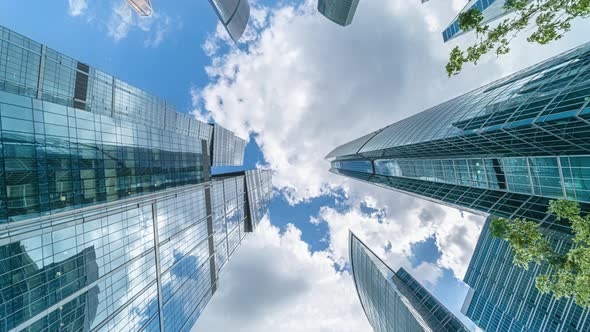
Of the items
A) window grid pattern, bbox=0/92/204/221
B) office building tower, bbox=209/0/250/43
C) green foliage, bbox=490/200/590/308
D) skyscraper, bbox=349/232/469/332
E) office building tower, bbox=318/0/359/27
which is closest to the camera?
green foliage, bbox=490/200/590/308

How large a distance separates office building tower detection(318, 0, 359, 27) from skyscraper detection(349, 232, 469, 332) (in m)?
151

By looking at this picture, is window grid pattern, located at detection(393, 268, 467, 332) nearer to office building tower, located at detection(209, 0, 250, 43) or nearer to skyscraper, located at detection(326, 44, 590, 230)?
skyscraper, located at detection(326, 44, 590, 230)

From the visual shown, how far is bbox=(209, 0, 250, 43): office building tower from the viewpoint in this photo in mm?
111812

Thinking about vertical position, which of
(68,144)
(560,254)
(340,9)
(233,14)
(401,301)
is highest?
(340,9)

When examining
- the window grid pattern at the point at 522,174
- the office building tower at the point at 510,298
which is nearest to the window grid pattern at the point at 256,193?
the window grid pattern at the point at 522,174


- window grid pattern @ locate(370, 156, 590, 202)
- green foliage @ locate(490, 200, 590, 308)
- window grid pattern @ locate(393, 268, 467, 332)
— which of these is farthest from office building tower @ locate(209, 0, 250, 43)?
window grid pattern @ locate(393, 268, 467, 332)

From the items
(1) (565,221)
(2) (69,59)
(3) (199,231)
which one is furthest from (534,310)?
(2) (69,59)

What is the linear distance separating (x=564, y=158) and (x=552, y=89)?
34.1 feet

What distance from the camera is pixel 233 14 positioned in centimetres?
12531

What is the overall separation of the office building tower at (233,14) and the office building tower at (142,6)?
74.3 meters

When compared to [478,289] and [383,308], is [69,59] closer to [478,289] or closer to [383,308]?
[383,308]

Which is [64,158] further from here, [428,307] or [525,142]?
[428,307]

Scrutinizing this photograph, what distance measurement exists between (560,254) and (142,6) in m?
225

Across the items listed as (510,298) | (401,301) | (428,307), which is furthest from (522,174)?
(428,307)
